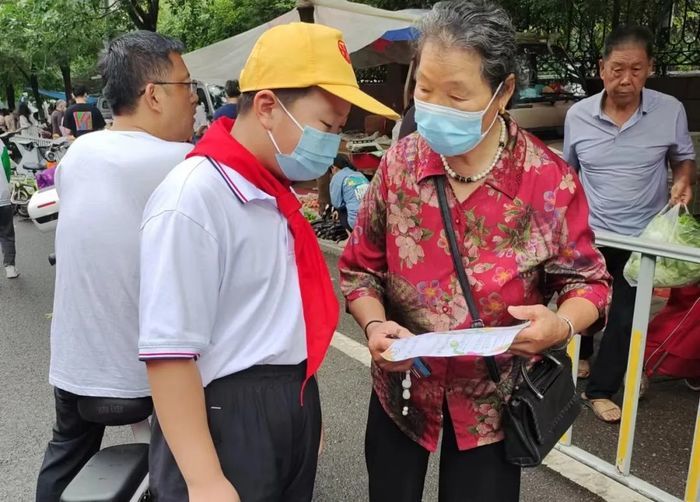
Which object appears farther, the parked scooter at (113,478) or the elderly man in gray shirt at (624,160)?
the elderly man in gray shirt at (624,160)

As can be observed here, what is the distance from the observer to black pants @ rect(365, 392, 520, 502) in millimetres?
1559

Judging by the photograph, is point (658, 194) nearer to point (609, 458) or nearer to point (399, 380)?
point (609, 458)

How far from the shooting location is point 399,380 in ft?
5.25

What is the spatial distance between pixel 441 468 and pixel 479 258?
23.7 inches

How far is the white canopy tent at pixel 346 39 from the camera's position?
5.87 metres

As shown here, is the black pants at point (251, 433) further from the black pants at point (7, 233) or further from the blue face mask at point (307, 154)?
the black pants at point (7, 233)

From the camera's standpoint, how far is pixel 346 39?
19.4 feet

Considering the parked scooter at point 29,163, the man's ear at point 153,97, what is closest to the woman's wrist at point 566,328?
the man's ear at point 153,97

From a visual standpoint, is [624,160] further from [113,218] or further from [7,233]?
[7,233]

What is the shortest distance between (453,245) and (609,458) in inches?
77.8

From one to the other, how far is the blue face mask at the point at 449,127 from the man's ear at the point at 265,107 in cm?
39

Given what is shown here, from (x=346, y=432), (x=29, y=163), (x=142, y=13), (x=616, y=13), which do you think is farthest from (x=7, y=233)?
(x=616, y=13)

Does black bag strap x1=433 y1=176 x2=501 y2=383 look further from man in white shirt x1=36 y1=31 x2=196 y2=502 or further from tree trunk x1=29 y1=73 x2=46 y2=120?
tree trunk x1=29 y1=73 x2=46 y2=120

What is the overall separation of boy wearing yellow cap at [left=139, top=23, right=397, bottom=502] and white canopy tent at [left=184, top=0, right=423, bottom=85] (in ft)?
13.3
